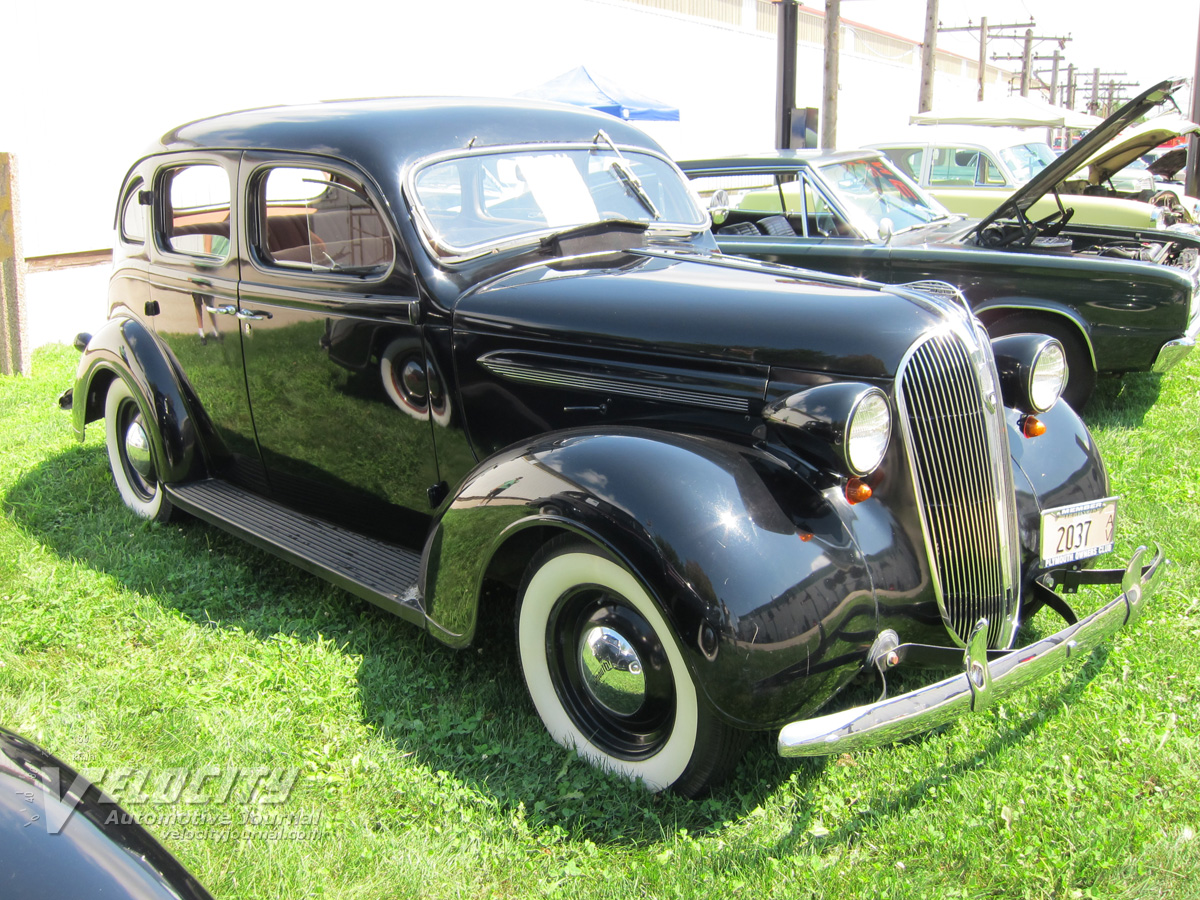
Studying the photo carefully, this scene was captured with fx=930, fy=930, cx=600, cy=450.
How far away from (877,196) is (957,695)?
199 inches

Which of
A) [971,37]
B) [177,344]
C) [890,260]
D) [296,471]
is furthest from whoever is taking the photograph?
[971,37]

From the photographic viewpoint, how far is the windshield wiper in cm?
359

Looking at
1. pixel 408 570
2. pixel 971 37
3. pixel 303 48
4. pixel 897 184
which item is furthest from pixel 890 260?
pixel 971 37

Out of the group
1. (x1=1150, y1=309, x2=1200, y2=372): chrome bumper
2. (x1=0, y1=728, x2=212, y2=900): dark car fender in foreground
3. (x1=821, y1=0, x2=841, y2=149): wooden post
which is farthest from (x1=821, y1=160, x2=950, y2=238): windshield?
(x1=821, y1=0, x2=841, y2=149): wooden post

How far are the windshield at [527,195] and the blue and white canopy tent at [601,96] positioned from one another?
1185 centimetres

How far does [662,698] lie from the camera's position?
7.77 ft

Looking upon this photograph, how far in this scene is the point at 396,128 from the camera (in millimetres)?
3174

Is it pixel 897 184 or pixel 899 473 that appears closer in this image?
pixel 899 473

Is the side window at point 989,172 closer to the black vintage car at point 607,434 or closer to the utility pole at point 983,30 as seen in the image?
the black vintage car at point 607,434

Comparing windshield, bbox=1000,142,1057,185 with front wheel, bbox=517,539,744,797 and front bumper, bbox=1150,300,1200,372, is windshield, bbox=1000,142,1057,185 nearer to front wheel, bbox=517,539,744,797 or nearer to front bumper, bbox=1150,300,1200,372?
front bumper, bbox=1150,300,1200,372

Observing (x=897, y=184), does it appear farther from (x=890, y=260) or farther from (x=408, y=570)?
(x=408, y=570)

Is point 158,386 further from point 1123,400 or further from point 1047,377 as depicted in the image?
point 1123,400

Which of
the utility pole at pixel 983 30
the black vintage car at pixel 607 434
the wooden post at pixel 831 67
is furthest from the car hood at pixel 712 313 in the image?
the utility pole at pixel 983 30

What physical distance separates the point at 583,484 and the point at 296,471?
5.84ft
